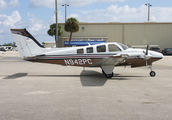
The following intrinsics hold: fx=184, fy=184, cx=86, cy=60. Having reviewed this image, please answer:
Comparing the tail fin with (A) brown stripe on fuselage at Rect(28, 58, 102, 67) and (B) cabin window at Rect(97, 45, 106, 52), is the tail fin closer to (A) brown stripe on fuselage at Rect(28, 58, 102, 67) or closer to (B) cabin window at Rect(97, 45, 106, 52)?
(A) brown stripe on fuselage at Rect(28, 58, 102, 67)

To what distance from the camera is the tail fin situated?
37.7ft

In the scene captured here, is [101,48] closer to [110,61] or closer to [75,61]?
[110,61]

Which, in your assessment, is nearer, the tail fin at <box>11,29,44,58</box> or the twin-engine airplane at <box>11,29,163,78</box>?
the twin-engine airplane at <box>11,29,163,78</box>

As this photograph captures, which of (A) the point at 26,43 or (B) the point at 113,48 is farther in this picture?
(A) the point at 26,43

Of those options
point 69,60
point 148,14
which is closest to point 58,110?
point 69,60

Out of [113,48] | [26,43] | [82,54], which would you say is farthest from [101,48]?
[26,43]

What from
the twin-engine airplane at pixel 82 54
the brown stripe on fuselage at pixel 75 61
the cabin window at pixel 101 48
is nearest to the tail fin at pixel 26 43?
the twin-engine airplane at pixel 82 54

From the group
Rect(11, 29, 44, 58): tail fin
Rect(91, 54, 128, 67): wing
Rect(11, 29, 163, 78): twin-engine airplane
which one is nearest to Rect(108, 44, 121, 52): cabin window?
Rect(11, 29, 163, 78): twin-engine airplane

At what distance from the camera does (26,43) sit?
38.2ft

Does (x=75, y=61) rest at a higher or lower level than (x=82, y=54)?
lower

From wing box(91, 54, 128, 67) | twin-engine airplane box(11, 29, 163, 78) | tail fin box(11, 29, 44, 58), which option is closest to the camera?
wing box(91, 54, 128, 67)

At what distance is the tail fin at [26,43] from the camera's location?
11.5 metres

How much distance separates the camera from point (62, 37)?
159ft

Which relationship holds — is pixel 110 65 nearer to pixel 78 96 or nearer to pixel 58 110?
pixel 78 96
